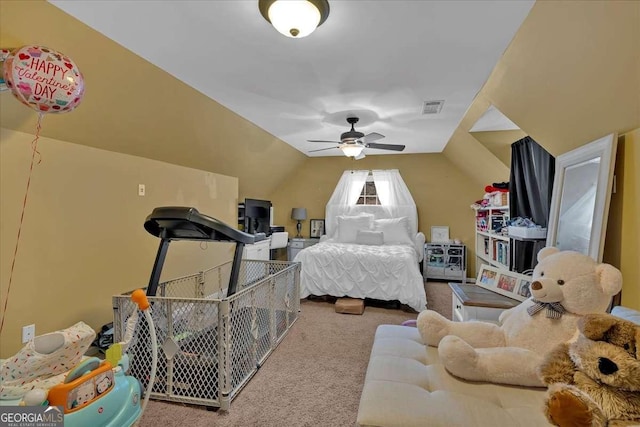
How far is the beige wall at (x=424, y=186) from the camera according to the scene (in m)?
5.52

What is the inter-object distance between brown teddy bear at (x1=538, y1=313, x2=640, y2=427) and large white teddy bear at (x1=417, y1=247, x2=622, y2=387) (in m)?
0.28

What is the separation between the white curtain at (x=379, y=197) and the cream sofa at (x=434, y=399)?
4197 mm

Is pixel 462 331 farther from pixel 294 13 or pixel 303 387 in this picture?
pixel 294 13

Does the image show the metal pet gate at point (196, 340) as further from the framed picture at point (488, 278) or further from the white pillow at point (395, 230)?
the white pillow at point (395, 230)

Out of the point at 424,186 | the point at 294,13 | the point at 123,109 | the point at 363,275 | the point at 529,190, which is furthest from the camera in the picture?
the point at 424,186

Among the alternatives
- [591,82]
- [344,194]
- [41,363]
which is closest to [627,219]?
[591,82]

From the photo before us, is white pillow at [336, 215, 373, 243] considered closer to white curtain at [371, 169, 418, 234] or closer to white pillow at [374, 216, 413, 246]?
white pillow at [374, 216, 413, 246]

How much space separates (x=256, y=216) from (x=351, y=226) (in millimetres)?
1681

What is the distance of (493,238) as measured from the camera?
3.88 meters

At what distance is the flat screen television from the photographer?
4859 millimetres

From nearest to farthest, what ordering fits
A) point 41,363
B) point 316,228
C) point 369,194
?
point 41,363
point 369,194
point 316,228

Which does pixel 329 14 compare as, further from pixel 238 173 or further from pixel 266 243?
pixel 266 243

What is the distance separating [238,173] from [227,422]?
3.62 m

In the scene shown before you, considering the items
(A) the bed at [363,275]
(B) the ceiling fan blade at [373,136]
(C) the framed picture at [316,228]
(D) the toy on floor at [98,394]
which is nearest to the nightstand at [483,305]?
(A) the bed at [363,275]
